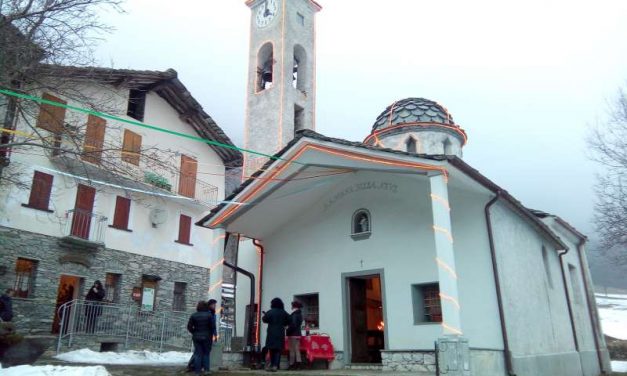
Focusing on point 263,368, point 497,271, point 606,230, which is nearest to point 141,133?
point 263,368

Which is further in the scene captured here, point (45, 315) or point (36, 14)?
point (45, 315)

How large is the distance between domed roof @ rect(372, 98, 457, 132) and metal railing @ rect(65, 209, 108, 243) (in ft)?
34.2

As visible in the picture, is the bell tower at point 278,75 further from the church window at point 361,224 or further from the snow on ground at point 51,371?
the snow on ground at point 51,371

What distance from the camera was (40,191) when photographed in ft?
53.6

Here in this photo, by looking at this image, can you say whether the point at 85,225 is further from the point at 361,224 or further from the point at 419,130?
the point at 419,130

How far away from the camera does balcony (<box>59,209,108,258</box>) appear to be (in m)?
16.8

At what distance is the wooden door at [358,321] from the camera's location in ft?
35.8

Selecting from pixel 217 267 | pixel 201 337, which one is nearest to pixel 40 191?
pixel 217 267

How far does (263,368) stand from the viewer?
32.5 ft

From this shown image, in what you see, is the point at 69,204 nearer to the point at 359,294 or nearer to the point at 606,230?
the point at 359,294

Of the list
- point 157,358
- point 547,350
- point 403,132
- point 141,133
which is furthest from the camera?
→ point 141,133

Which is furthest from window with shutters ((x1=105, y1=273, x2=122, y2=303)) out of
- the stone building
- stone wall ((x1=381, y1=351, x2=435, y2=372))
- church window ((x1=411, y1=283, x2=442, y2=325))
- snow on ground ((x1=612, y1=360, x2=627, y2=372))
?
snow on ground ((x1=612, y1=360, x2=627, y2=372))

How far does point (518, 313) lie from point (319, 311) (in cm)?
429

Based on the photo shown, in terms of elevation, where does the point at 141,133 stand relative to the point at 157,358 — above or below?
above
